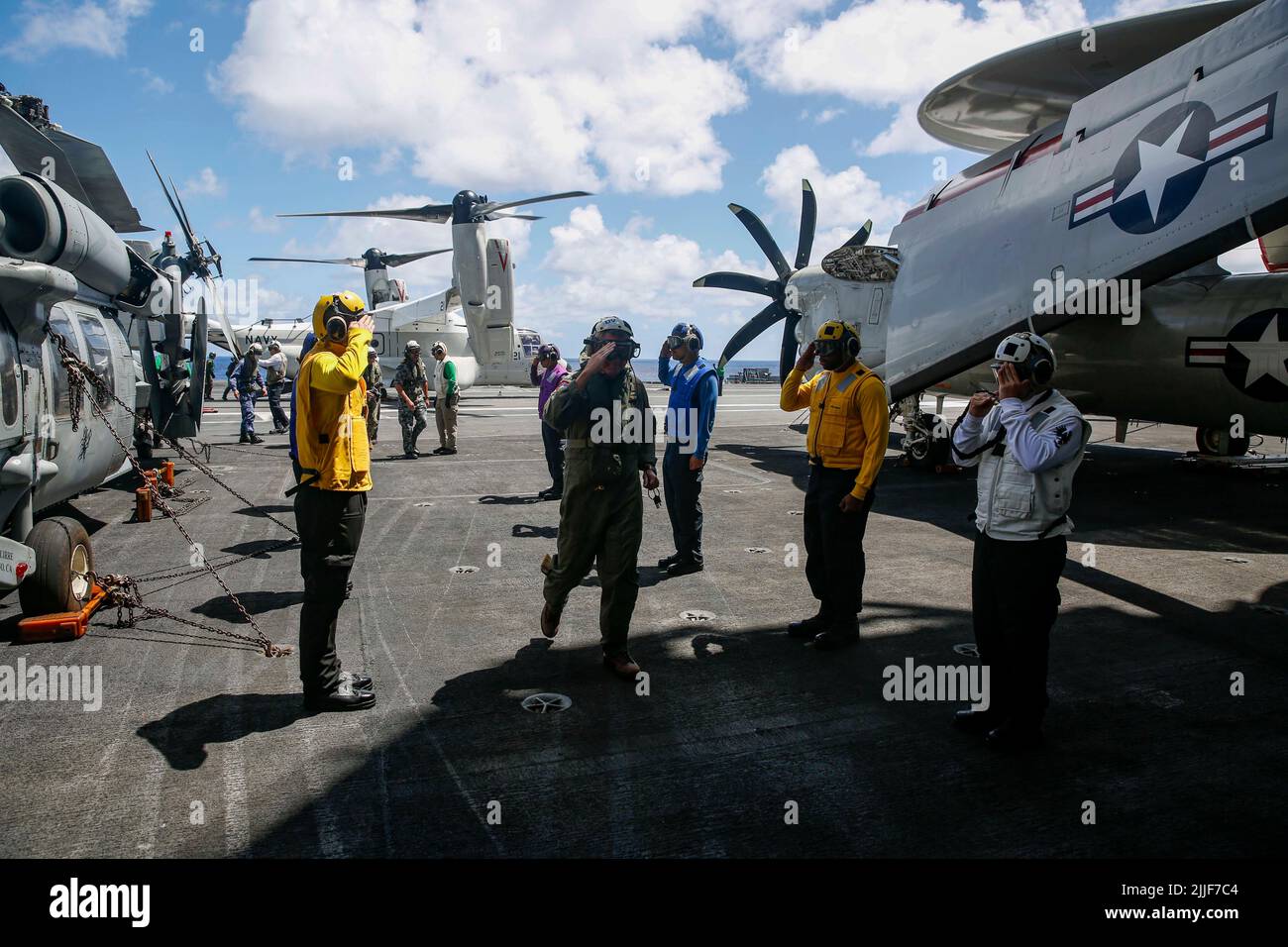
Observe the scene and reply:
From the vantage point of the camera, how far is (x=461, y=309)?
3222cm

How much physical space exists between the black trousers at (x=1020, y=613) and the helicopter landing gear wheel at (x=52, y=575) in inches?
231

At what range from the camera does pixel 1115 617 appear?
5945 millimetres

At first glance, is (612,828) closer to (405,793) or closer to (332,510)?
(405,793)

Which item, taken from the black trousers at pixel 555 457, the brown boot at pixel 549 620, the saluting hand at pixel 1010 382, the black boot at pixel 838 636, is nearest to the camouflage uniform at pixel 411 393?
the black trousers at pixel 555 457

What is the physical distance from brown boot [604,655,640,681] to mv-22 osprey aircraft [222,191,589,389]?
65.7 ft

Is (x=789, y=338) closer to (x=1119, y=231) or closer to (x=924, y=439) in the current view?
(x=924, y=439)

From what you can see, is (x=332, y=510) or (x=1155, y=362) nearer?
(x=332, y=510)

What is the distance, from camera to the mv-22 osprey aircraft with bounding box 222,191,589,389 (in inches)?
910

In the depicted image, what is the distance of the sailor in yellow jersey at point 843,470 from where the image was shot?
5.26 meters

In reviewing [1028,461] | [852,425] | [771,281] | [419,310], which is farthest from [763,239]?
[419,310]

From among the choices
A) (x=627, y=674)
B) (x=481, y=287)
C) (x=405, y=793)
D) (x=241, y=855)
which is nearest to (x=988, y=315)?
(x=627, y=674)

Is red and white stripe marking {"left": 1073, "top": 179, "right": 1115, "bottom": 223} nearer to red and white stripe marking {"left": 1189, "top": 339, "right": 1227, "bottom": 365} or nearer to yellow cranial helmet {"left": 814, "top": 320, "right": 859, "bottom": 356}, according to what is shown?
red and white stripe marking {"left": 1189, "top": 339, "right": 1227, "bottom": 365}

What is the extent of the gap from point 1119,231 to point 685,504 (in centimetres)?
534
